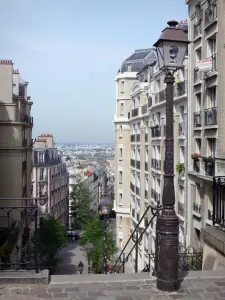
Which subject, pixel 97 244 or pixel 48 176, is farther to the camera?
pixel 48 176

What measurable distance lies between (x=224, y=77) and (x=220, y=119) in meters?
2.15

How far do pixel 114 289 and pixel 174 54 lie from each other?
14.5ft

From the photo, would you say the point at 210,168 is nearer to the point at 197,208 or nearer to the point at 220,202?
A: the point at 197,208

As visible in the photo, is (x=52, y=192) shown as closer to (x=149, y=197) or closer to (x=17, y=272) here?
(x=149, y=197)

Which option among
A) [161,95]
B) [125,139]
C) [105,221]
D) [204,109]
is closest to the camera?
[204,109]

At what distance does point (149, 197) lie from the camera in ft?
105

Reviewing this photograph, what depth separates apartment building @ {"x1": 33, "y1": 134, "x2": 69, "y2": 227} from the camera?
55.5 m

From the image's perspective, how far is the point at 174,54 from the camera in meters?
6.61

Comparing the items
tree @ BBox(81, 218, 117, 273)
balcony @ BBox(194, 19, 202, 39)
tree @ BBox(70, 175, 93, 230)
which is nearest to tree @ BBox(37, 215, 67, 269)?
tree @ BBox(81, 218, 117, 273)

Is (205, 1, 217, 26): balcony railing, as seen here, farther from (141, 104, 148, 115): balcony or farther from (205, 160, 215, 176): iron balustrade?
(141, 104, 148, 115): balcony

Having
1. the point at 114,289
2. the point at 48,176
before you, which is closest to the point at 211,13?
the point at 114,289

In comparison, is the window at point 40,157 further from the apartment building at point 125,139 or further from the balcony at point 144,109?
the balcony at point 144,109

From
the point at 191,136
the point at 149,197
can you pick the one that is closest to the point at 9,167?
the point at 149,197

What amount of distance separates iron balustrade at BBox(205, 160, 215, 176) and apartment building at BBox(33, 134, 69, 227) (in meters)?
34.9
